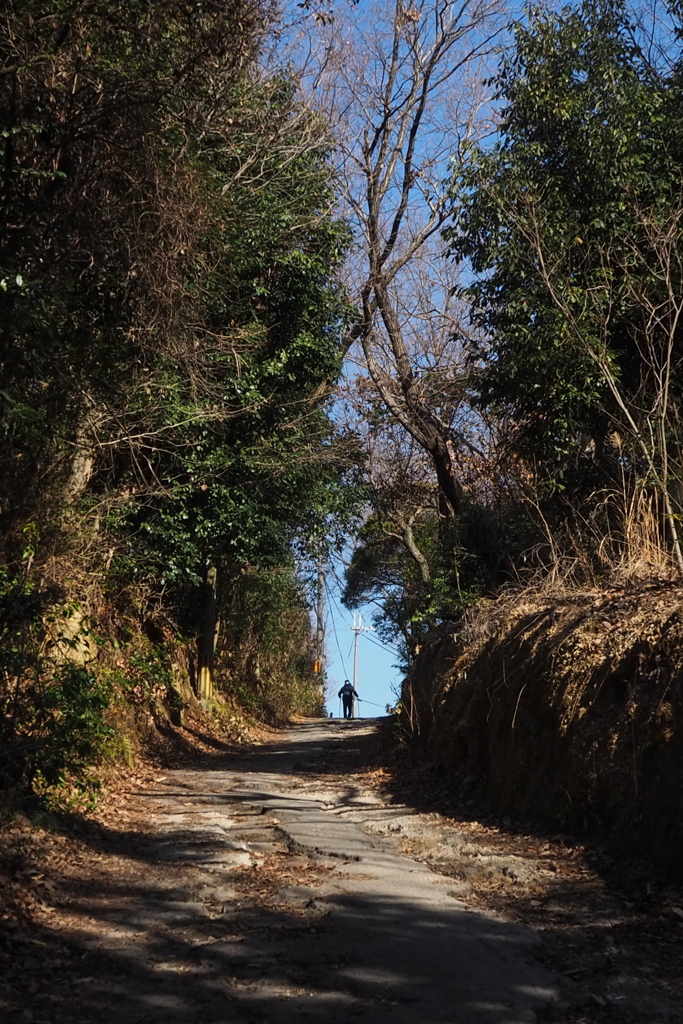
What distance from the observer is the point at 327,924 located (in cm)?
626

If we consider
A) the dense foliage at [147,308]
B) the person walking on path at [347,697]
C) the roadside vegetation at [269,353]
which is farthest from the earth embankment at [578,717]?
the person walking on path at [347,697]

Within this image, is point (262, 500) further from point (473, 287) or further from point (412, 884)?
point (412, 884)

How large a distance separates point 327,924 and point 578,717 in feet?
10.9

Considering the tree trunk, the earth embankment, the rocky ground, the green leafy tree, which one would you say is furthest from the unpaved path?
the tree trunk

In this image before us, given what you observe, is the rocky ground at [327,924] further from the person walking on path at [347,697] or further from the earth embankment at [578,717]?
the person walking on path at [347,697]

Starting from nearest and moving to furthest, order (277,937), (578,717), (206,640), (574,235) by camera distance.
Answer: (277,937) → (578,717) → (574,235) → (206,640)

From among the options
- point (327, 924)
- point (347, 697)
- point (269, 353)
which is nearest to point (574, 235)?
point (269, 353)

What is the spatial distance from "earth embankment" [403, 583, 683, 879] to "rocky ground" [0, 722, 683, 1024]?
34cm

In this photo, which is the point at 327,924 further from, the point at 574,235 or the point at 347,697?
the point at 347,697

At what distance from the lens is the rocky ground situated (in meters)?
4.96

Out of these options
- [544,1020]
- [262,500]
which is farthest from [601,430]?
[544,1020]

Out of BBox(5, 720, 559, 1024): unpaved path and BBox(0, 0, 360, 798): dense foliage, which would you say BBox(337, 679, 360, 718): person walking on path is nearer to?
BBox(0, 0, 360, 798): dense foliage

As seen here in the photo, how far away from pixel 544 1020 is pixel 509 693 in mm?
5609

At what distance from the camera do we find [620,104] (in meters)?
13.9
